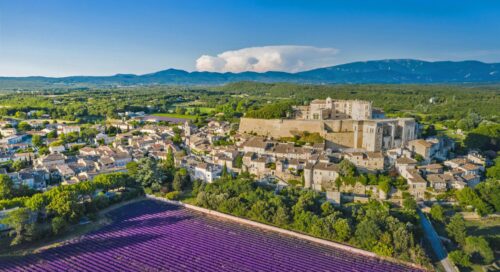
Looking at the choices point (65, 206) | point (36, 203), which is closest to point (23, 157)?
point (36, 203)

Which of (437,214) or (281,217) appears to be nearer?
(281,217)

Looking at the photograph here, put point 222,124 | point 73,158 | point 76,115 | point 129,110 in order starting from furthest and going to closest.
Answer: point 129,110 < point 76,115 < point 222,124 < point 73,158

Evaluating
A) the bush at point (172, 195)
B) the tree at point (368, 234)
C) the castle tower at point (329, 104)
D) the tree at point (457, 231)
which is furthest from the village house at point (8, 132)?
the tree at point (457, 231)

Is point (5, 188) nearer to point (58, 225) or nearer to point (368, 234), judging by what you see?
point (58, 225)

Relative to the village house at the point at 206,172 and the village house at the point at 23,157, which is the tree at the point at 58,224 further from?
the village house at the point at 23,157

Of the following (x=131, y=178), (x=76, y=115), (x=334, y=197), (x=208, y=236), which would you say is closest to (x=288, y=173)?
(x=334, y=197)

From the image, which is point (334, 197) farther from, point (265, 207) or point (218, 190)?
point (218, 190)

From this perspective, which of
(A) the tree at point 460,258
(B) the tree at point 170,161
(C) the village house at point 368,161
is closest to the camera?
A: (A) the tree at point 460,258
